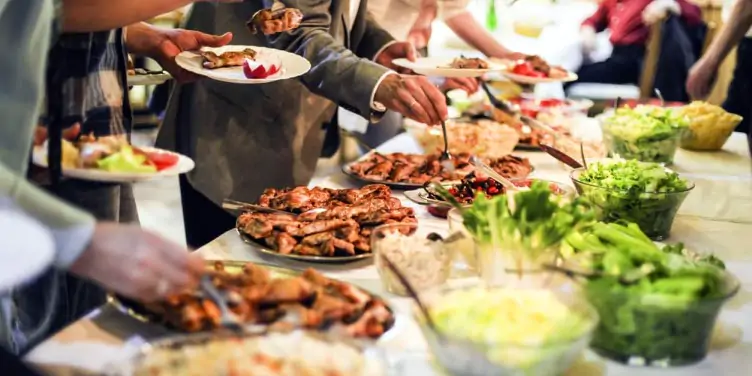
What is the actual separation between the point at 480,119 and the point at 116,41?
4.67ft

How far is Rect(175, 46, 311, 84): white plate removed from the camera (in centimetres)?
167

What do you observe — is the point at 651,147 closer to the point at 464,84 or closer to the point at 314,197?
the point at 464,84

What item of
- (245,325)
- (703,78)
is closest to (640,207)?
(245,325)

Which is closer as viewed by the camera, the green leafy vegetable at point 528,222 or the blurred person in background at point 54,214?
the blurred person in background at point 54,214

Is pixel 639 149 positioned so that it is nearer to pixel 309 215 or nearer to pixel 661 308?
pixel 309 215

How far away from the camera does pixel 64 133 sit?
120cm

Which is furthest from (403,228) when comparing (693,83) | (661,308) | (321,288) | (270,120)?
(693,83)

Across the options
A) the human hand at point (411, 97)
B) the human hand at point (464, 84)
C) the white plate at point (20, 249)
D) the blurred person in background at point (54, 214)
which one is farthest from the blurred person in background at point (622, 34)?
the white plate at point (20, 249)

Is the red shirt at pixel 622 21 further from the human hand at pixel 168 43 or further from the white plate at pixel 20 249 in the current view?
the white plate at pixel 20 249

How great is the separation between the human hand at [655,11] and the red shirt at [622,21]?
0.09ft

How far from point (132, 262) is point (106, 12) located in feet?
1.42

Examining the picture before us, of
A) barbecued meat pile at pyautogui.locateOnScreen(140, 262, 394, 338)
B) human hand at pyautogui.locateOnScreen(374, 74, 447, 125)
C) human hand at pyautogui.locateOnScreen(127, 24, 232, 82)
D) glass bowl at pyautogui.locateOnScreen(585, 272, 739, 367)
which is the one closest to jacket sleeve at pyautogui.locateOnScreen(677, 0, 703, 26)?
human hand at pyautogui.locateOnScreen(374, 74, 447, 125)

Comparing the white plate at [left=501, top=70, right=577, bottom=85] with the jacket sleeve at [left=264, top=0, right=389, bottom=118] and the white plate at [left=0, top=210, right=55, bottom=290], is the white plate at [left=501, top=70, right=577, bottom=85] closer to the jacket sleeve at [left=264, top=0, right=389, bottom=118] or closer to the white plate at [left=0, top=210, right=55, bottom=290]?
the jacket sleeve at [left=264, top=0, right=389, bottom=118]

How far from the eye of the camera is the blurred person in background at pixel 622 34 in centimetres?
475
